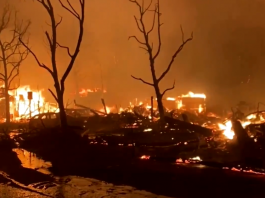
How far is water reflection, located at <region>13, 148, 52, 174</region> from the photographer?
10273 mm

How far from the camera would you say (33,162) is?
11.2m

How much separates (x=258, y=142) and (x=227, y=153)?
1.06 meters

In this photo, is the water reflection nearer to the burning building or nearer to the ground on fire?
the ground on fire

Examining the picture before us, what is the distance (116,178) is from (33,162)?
3.53 m

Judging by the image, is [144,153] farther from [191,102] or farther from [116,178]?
[191,102]

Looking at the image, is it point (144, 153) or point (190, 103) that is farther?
point (190, 103)

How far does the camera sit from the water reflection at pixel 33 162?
10273mm

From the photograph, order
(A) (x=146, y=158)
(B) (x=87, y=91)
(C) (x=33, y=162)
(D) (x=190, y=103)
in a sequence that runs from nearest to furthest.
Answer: (A) (x=146, y=158) → (C) (x=33, y=162) → (D) (x=190, y=103) → (B) (x=87, y=91)

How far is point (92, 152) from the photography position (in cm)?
1239

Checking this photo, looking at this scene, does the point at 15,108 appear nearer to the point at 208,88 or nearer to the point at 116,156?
the point at 208,88

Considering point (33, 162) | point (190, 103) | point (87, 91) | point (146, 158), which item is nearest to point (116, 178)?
point (146, 158)

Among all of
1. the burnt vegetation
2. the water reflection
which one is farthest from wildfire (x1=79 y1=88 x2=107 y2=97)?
the water reflection

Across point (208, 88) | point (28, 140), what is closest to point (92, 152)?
point (28, 140)

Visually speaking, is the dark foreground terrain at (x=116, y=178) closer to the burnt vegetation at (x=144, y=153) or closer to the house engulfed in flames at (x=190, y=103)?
the burnt vegetation at (x=144, y=153)
